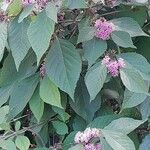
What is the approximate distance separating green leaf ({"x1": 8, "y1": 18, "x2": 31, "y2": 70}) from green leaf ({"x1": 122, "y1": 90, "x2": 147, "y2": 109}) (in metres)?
0.26

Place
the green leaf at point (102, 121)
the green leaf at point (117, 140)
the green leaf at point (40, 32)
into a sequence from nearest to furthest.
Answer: the green leaf at point (117, 140) < the green leaf at point (40, 32) < the green leaf at point (102, 121)

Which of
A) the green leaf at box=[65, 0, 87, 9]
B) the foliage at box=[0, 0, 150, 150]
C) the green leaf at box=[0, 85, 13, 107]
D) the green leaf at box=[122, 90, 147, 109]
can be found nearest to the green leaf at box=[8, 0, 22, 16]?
the foliage at box=[0, 0, 150, 150]

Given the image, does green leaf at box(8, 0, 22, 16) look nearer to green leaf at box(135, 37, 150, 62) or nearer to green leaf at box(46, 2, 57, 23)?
green leaf at box(46, 2, 57, 23)

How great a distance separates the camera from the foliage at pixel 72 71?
924 millimetres

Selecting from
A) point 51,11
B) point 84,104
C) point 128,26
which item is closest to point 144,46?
point 128,26

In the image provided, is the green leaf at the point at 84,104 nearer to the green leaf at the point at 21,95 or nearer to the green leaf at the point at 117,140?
the green leaf at the point at 21,95

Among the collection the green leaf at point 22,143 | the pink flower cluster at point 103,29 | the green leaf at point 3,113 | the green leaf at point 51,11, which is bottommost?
the green leaf at point 22,143

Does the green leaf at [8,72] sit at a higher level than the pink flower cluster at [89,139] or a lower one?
higher

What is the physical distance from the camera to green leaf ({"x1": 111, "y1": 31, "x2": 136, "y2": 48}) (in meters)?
0.97

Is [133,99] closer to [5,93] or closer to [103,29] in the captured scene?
[103,29]

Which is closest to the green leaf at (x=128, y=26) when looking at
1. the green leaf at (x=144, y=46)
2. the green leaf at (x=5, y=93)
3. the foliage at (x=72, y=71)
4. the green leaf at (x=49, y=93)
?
the foliage at (x=72, y=71)

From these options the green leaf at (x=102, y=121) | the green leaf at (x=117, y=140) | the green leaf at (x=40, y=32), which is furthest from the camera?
the green leaf at (x=102, y=121)

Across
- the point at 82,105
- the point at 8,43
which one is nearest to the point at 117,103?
the point at 82,105

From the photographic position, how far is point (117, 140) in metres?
0.82
